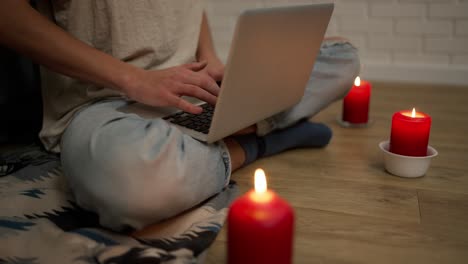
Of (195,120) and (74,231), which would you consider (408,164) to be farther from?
(74,231)

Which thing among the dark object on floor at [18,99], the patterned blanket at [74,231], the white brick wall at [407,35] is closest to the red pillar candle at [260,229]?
the patterned blanket at [74,231]

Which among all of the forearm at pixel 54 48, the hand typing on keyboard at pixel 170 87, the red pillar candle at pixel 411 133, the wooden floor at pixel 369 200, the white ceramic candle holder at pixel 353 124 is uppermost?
the forearm at pixel 54 48

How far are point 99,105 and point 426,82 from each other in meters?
1.54

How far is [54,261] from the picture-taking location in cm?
71

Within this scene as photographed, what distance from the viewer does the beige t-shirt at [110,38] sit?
958 millimetres

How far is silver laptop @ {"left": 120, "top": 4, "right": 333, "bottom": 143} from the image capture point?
0.73 metres

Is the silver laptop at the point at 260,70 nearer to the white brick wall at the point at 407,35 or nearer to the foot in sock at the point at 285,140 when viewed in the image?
the foot in sock at the point at 285,140

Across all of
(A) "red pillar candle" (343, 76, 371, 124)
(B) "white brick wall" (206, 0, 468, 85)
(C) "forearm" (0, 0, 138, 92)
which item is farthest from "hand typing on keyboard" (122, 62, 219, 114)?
(B) "white brick wall" (206, 0, 468, 85)

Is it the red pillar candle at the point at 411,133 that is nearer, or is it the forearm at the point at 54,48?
the forearm at the point at 54,48

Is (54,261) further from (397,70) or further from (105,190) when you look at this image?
(397,70)

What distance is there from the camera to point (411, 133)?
1.00m

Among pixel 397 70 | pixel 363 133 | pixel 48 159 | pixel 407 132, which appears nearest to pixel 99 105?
pixel 48 159

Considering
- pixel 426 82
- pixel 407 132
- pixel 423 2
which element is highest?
pixel 423 2

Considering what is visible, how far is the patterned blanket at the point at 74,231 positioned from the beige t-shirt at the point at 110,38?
0.15m
